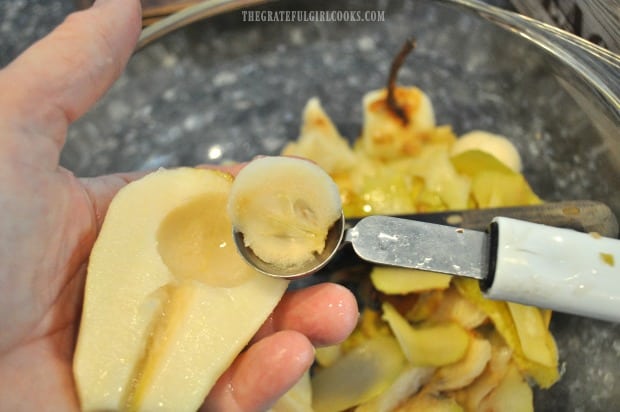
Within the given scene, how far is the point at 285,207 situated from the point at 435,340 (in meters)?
0.33

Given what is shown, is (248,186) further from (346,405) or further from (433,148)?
(433,148)

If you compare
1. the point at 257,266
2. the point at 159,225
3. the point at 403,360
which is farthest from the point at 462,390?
the point at 159,225

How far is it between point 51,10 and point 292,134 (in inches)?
24.4

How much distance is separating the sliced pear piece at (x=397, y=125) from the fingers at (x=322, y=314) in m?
0.44

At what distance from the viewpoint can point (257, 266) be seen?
24.8 inches

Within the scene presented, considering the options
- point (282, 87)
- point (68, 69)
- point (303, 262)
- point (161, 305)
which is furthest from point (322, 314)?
point (282, 87)

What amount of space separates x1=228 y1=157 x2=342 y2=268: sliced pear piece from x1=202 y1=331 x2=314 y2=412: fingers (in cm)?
9

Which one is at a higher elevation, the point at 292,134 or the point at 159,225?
the point at 159,225

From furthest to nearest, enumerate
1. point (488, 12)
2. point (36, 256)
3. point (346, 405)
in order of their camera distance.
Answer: point (488, 12) → point (346, 405) → point (36, 256)

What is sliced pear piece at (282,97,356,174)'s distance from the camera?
1.02 metres

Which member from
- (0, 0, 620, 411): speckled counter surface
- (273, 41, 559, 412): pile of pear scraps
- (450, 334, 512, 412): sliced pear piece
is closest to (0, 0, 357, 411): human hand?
(273, 41, 559, 412): pile of pear scraps

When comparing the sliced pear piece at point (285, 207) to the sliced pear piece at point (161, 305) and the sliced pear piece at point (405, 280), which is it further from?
the sliced pear piece at point (405, 280)

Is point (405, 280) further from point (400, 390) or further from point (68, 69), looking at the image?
point (68, 69)

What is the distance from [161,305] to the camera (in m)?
0.62
